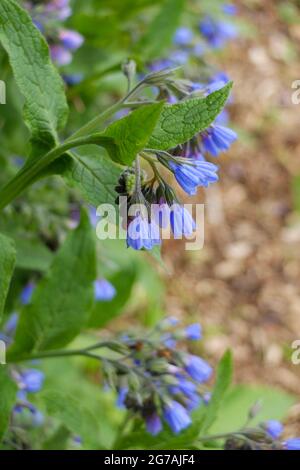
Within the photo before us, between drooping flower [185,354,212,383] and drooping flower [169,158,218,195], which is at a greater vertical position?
drooping flower [169,158,218,195]

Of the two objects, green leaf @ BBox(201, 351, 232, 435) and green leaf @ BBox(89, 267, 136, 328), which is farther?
green leaf @ BBox(89, 267, 136, 328)

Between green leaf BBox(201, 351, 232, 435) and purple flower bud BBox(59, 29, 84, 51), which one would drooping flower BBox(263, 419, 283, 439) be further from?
purple flower bud BBox(59, 29, 84, 51)

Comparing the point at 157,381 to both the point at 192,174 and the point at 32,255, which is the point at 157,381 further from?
the point at 32,255

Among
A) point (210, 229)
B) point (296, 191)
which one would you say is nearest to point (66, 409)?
point (210, 229)

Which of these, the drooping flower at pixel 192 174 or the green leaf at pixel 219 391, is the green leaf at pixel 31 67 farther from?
the green leaf at pixel 219 391

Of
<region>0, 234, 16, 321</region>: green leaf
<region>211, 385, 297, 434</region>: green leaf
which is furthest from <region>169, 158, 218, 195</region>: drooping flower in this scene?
<region>211, 385, 297, 434</region>: green leaf

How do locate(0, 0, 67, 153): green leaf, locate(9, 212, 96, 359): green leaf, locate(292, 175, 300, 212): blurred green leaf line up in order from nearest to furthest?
locate(0, 0, 67, 153): green leaf < locate(9, 212, 96, 359): green leaf < locate(292, 175, 300, 212): blurred green leaf
